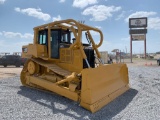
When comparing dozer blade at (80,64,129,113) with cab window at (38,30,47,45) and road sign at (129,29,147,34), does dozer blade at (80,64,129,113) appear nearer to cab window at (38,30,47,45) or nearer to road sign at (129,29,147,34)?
cab window at (38,30,47,45)

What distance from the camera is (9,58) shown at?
96.1ft

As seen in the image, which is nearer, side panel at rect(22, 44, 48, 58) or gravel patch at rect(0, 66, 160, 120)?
gravel patch at rect(0, 66, 160, 120)

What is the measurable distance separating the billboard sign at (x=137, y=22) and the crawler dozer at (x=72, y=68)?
149 feet

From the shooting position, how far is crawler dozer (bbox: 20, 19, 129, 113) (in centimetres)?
775

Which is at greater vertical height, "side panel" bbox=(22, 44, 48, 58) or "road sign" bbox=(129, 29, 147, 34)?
"road sign" bbox=(129, 29, 147, 34)

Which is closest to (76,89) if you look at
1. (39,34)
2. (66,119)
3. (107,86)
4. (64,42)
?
(107,86)

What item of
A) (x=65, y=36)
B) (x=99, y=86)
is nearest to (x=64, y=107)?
(x=99, y=86)

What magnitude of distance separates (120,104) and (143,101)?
1.00 metres

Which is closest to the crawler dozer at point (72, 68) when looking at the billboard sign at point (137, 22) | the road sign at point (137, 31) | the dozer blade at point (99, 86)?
the dozer blade at point (99, 86)

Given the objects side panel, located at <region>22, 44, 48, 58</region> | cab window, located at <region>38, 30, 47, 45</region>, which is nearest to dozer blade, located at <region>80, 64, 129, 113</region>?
side panel, located at <region>22, 44, 48, 58</region>

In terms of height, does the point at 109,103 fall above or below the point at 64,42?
below

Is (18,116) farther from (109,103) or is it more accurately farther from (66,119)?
(109,103)

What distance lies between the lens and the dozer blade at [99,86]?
748 cm

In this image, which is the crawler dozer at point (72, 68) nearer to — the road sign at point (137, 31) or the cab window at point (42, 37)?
the cab window at point (42, 37)
